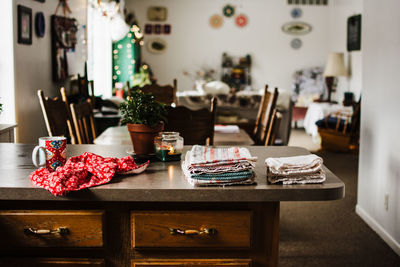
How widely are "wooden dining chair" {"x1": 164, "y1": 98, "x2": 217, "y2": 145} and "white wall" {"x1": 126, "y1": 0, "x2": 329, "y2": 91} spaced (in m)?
8.31

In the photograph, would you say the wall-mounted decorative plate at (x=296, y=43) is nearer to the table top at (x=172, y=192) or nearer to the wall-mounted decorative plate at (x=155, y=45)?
the wall-mounted decorative plate at (x=155, y=45)

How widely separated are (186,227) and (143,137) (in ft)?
1.58

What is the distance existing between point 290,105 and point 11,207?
5.46 m

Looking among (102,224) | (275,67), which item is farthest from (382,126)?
(275,67)

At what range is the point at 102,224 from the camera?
4.97 ft

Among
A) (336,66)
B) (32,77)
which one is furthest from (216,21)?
(32,77)

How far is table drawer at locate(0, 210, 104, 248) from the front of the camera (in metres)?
1.50

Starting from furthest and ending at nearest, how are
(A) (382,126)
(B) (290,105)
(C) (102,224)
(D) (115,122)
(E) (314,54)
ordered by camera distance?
(E) (314,54) → (B) (290,105) → (D) (115,122) → (A) (382,126) → (C) (102,224)

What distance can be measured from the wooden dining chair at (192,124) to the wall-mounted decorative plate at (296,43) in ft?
27.9

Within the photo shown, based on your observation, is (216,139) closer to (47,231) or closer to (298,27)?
(47,231)

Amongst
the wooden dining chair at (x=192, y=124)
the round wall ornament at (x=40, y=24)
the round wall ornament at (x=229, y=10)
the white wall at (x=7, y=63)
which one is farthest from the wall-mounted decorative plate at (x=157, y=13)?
the wooden dining chair at (x=192, y=124)

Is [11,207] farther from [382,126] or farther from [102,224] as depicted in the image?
[382,126]

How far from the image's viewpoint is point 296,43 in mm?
10672

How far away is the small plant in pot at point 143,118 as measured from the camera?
1832 mm
